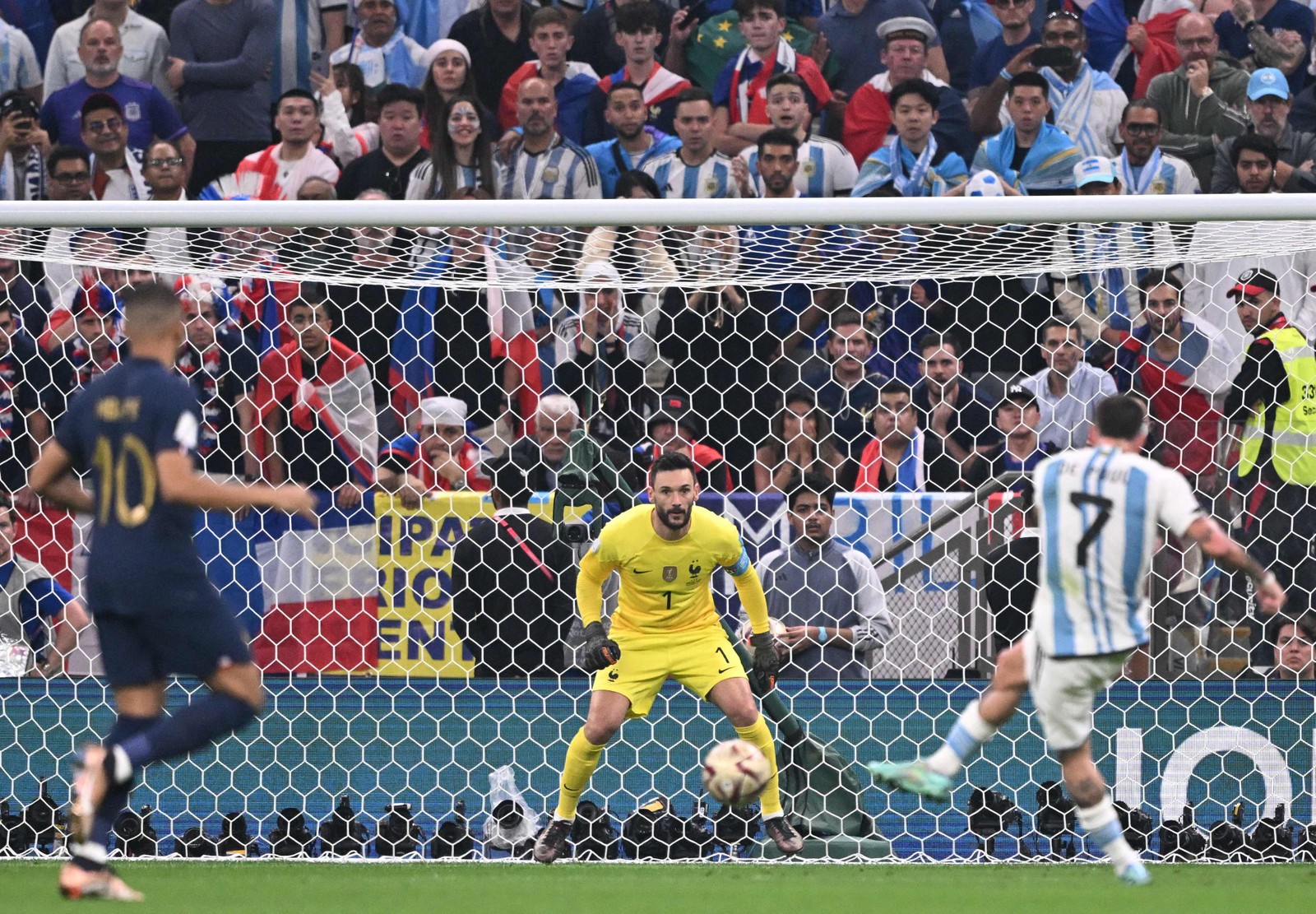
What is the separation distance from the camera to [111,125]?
10516mm

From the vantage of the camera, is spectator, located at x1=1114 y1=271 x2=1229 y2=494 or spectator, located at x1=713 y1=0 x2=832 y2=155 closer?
spectator, located at x1=1114 y1=271 x2=1229 y2=494

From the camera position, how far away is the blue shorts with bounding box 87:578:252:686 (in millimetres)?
5164

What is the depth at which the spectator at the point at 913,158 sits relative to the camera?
1011cm

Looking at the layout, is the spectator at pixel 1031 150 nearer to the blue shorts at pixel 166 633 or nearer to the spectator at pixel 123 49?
the spectator at pixel 123 49

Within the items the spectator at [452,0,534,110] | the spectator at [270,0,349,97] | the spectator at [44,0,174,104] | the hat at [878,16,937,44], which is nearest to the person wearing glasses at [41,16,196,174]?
the spectator at [44,0,174,104]

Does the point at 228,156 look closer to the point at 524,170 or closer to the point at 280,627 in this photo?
the point at 524,170

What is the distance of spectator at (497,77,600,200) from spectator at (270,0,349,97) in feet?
6.29

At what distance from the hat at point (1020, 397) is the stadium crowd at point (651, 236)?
2 centimetres

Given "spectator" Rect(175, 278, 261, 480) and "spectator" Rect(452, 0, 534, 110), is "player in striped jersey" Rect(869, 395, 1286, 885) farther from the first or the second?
"spectator" Rect(452, 0, 534, 110)

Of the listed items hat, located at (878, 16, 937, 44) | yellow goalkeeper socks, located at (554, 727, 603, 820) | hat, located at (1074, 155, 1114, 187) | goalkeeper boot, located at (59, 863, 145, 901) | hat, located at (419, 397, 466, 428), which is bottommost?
yellow goalkeeper socks, located at (554, 727, 603, 820)

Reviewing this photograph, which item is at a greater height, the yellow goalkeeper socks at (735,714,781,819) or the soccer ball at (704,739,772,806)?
the soccer ball at (704,739,772,806)

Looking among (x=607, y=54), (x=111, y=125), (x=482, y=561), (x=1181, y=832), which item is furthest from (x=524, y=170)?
(x=1181, y=832)

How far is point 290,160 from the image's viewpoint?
10.5m

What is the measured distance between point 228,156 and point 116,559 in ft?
21.1
